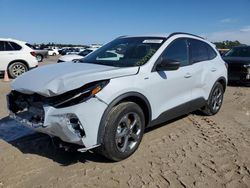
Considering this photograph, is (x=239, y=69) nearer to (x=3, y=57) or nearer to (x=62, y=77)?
(x=62, y=77)

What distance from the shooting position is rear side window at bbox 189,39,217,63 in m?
5.77

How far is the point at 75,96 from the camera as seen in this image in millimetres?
3695

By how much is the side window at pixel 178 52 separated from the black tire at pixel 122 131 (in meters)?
1.16

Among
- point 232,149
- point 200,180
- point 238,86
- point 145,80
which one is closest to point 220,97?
point 232,149

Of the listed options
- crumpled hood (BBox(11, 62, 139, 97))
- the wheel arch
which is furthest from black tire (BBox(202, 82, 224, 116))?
crumpled hood (BBox(11, 62, 139, 97))

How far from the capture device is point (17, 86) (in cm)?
426

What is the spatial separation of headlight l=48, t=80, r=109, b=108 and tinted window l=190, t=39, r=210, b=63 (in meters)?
2.52

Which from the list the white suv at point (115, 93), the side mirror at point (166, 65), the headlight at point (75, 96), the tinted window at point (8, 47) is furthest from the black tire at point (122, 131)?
the tinted window at point (8, 47)

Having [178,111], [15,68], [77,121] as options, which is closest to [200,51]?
[178,111]

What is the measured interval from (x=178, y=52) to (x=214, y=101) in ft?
6.29

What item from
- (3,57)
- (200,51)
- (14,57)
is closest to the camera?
(200,51)

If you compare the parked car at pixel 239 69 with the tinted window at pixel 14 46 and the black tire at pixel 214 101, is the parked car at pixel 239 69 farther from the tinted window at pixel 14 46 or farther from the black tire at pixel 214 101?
the tinted window at pixel 14 46

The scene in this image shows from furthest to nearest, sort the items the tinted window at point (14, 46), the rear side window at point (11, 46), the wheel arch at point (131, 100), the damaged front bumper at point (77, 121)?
the tinted window at point (14, 46)
the rear side window at point (11, 46)
the wheel arch at point (131, 100)
the damaged front bumper at point (77, 121)

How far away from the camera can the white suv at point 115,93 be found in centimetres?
371
